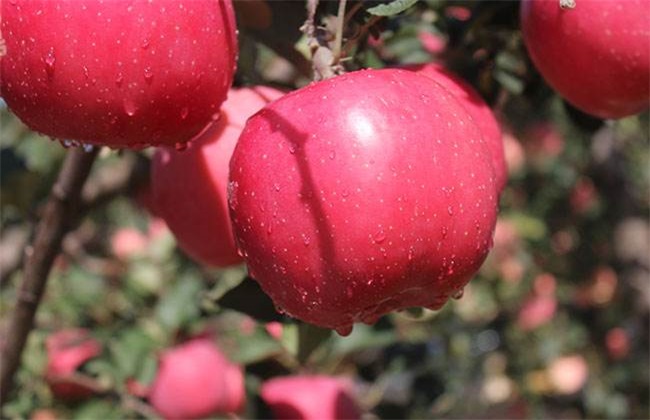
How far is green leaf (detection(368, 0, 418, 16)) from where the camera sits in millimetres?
682

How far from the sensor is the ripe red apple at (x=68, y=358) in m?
1.49

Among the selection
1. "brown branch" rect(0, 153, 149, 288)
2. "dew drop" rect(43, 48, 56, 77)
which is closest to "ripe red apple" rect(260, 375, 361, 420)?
"brown branch" rect(0, 153, 149, 288)

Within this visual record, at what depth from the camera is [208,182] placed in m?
0.89

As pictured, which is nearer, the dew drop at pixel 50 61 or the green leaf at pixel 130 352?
the dew drop at pixel 50 61

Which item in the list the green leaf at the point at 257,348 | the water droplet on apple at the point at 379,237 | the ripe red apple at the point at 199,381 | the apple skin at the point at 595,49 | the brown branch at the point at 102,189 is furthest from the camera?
the brown branch at the point at 102,189

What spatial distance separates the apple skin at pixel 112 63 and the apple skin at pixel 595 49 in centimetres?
27

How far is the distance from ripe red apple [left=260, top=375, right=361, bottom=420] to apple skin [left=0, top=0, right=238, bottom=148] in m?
0.65

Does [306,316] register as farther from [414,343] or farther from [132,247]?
[132,247]

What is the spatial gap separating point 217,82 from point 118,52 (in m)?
0.08

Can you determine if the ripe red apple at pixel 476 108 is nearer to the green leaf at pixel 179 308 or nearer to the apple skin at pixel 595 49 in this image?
the apple skin at pixel 595 49

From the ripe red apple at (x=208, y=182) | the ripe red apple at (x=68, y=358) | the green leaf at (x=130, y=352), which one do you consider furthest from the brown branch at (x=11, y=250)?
the ripe red apple at (x=208, y=182)

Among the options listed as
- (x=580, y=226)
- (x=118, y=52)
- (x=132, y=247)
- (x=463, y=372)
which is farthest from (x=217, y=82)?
(x=580, y=226)

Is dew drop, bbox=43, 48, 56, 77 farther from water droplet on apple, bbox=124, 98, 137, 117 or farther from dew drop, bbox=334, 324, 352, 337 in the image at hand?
dew drop, bbox=334, 324, 352, 337

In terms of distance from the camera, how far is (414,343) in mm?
1731
